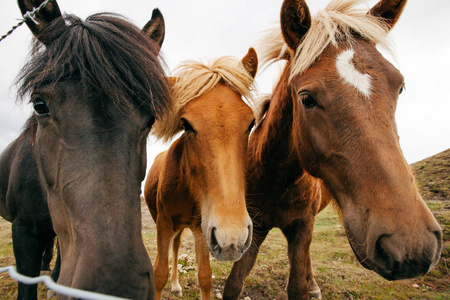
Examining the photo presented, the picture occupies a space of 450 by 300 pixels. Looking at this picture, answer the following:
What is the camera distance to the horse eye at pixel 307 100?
2.09 m

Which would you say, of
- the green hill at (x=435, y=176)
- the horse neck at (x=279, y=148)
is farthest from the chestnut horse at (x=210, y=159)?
the green hill at (x=435, y=176)

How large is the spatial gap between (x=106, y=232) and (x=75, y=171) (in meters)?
0.44

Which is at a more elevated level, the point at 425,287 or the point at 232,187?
the point at 232,187

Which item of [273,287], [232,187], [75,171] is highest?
[75,171]

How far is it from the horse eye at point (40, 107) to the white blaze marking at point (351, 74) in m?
2.14

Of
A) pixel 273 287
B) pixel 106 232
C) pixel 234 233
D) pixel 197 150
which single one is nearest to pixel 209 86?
pixel 197 150

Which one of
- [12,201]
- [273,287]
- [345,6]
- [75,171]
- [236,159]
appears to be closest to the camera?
[75,171]

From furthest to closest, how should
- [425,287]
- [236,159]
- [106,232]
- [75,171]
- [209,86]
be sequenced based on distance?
[425,287], [209,86], [236,159], [75,171], [106,232]

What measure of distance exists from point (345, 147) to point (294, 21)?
4.28 ft

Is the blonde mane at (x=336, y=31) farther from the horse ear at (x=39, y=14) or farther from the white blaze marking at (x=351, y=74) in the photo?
the horse ear at (x=39, y=14)

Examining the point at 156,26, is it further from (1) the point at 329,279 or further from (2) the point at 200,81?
(1) the point at 329,279

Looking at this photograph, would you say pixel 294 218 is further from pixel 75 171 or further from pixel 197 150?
pixel 75 171

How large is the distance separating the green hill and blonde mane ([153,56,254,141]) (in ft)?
28.3

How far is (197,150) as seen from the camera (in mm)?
2492
